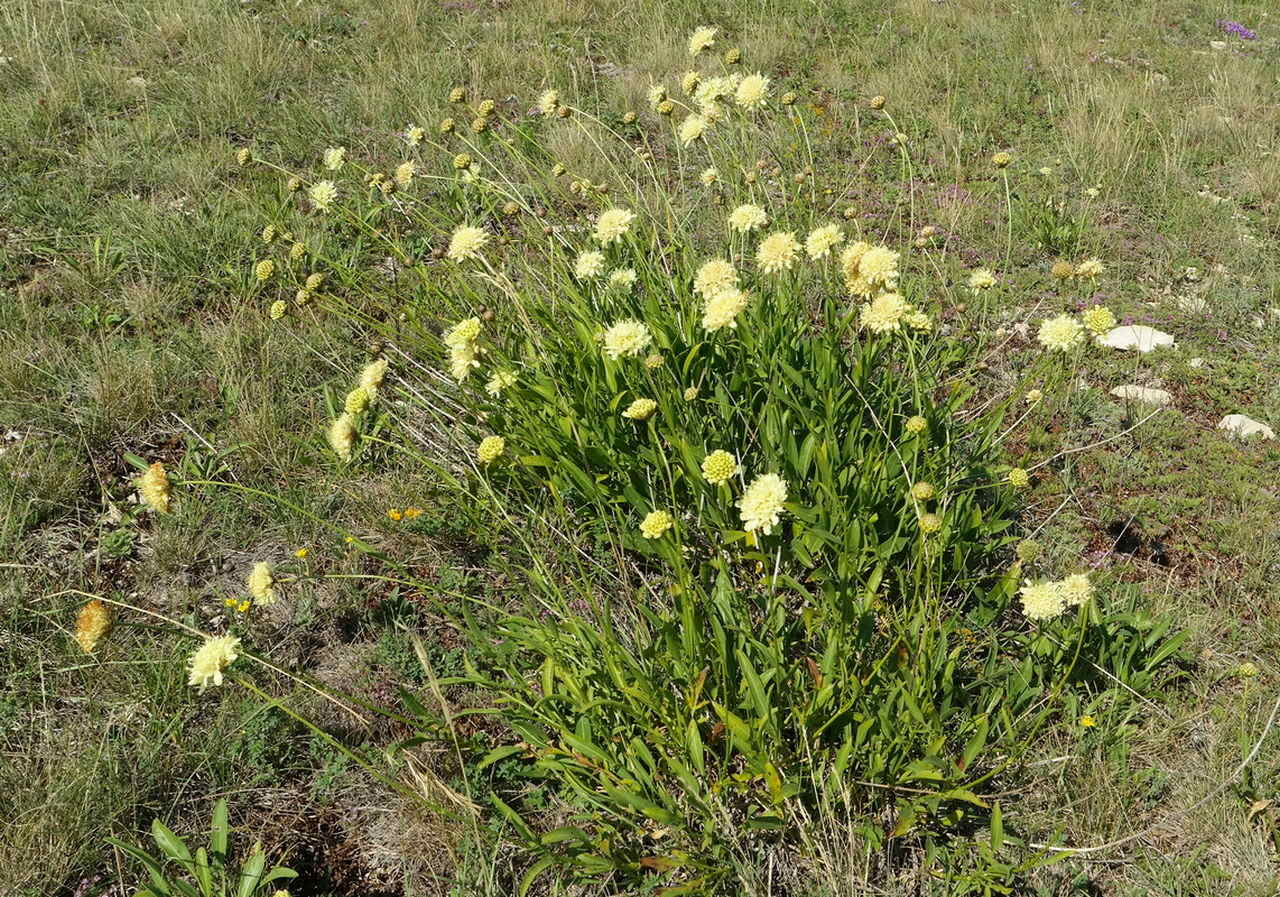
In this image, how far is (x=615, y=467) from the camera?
2.68m

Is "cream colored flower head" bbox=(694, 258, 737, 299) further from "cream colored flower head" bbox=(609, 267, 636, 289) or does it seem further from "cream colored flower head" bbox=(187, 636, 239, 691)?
"cream colored flower head" bbox=(187, 636, 239, 691)

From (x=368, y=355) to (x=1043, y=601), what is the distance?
111 inches

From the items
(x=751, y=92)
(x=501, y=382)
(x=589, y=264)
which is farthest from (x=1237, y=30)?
(x=501, y=382)

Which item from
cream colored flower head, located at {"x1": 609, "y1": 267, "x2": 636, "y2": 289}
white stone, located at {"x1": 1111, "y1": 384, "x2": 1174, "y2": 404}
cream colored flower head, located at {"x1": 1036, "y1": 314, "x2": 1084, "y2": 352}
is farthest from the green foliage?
white stone, located at {"x1": 1111, "y1": 384, "x2": 1174, "y2": 404}

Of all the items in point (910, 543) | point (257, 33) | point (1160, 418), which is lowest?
point (1160, 418)

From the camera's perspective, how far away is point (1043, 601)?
2051 millimetres

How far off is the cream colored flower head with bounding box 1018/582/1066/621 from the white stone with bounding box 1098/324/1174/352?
7.25 feet

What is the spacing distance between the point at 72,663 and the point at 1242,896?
3051mm

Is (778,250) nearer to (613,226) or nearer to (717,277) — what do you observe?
(717,277)

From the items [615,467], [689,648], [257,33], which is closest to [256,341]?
[615,467]

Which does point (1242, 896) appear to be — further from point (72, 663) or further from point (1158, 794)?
point (72, 663)

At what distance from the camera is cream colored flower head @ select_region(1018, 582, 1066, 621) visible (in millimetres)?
2035

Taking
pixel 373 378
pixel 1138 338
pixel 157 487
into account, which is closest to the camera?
pixel 157 487

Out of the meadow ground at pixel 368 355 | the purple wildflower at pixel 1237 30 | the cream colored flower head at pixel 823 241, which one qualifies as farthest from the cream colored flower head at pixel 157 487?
the purple wildflower at pixel 1237 30
